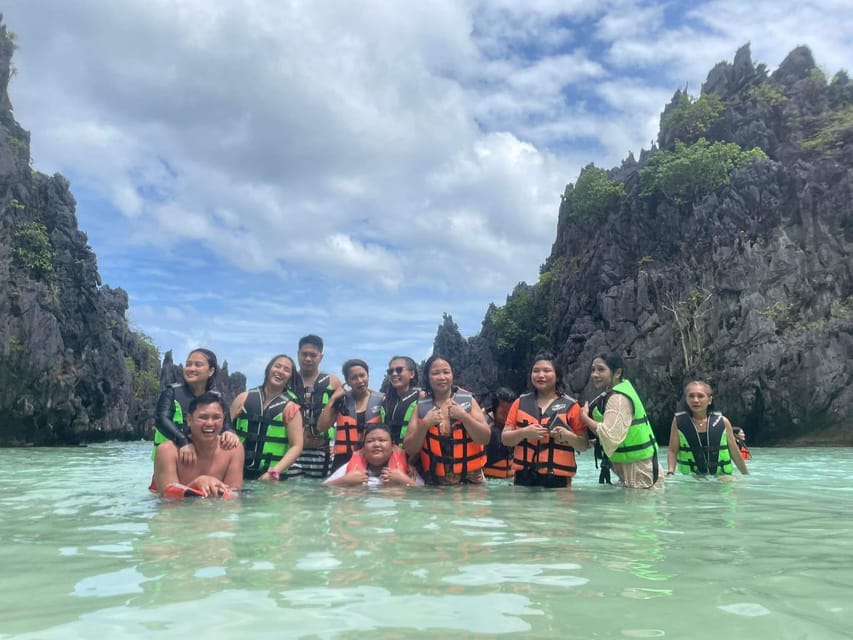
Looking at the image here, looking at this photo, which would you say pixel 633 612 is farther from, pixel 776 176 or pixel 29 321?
pixel 776 176

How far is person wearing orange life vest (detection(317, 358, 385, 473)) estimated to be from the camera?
827cm

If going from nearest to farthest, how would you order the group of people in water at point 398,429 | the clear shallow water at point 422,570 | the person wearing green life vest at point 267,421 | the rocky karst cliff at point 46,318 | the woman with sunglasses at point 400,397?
the clear shallow water at point 422,570
the group of people in water at point 398,429
the person wearing green life vest at point 267,421
the woman with sunglasses at point 400,397
the rocky karst cliff at point 46,318

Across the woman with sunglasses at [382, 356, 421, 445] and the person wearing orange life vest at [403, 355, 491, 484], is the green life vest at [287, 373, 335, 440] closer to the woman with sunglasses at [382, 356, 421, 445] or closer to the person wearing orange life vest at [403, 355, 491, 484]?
the woman with sunglasses at [382, 356, 421, 445]

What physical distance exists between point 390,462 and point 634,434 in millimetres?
2922

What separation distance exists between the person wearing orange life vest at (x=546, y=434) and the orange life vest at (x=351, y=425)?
186 cm

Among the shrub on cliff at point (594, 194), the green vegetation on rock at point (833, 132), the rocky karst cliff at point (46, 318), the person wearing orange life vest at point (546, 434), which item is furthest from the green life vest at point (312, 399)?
the shrub on cliff at point (594, 194)

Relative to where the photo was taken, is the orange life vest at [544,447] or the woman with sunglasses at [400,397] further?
the woman with sunglasses at [400,397]

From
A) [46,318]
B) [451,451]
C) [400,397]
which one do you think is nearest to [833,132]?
[400,397]

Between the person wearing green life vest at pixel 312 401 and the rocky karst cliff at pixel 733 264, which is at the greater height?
the rocky karst cliff at pixel 733 264

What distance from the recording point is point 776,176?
134 feet

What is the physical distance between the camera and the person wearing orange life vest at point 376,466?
750 centimetres

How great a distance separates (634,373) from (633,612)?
126 feet

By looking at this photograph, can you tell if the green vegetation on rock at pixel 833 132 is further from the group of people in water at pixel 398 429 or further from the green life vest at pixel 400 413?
the green life vest at pixel 400 413

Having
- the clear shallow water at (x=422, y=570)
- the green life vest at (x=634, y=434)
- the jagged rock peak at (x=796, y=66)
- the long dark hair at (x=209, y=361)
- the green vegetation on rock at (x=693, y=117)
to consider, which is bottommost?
the clear shallow water at (x=422, y=570)
